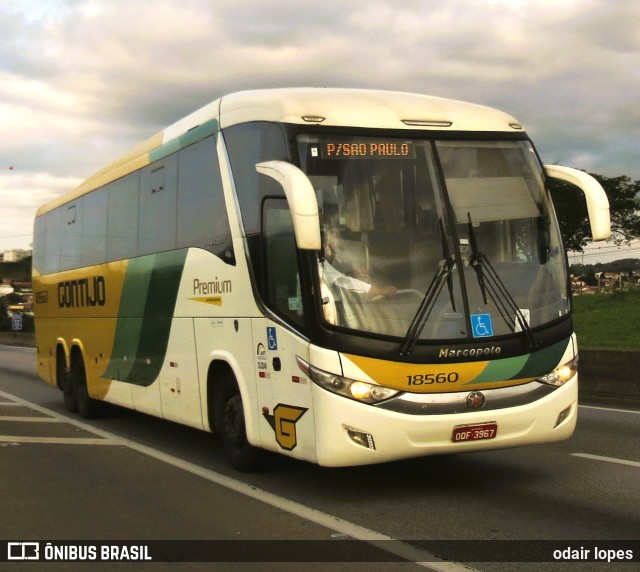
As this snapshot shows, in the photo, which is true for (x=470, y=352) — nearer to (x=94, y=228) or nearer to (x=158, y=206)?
(x=158, y=206)

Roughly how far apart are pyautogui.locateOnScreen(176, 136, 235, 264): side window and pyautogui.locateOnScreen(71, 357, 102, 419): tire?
16.4ft

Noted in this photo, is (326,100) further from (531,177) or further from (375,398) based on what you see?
(375,398)

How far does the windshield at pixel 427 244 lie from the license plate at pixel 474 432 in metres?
0.72

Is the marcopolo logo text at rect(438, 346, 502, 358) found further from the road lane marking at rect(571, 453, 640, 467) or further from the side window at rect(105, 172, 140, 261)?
the side window at rect(105, 172, 140, 261)

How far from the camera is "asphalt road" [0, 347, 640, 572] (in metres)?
6.40

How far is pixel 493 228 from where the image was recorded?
830cm

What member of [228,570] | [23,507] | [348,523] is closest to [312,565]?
[228,570]

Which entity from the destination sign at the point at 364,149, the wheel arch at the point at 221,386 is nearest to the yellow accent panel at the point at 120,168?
the wheel arch at the point at 221,386

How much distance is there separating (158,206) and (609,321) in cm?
2026

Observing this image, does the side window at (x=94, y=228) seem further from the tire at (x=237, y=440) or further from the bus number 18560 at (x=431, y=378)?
the bus number 18560 at (x=431, y=378)

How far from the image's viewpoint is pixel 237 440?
30.7 ft

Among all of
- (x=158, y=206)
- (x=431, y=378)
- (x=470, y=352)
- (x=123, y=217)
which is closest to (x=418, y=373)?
(x=431, y=378)

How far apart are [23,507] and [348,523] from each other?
109 inches

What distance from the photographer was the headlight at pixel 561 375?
27.1ft
